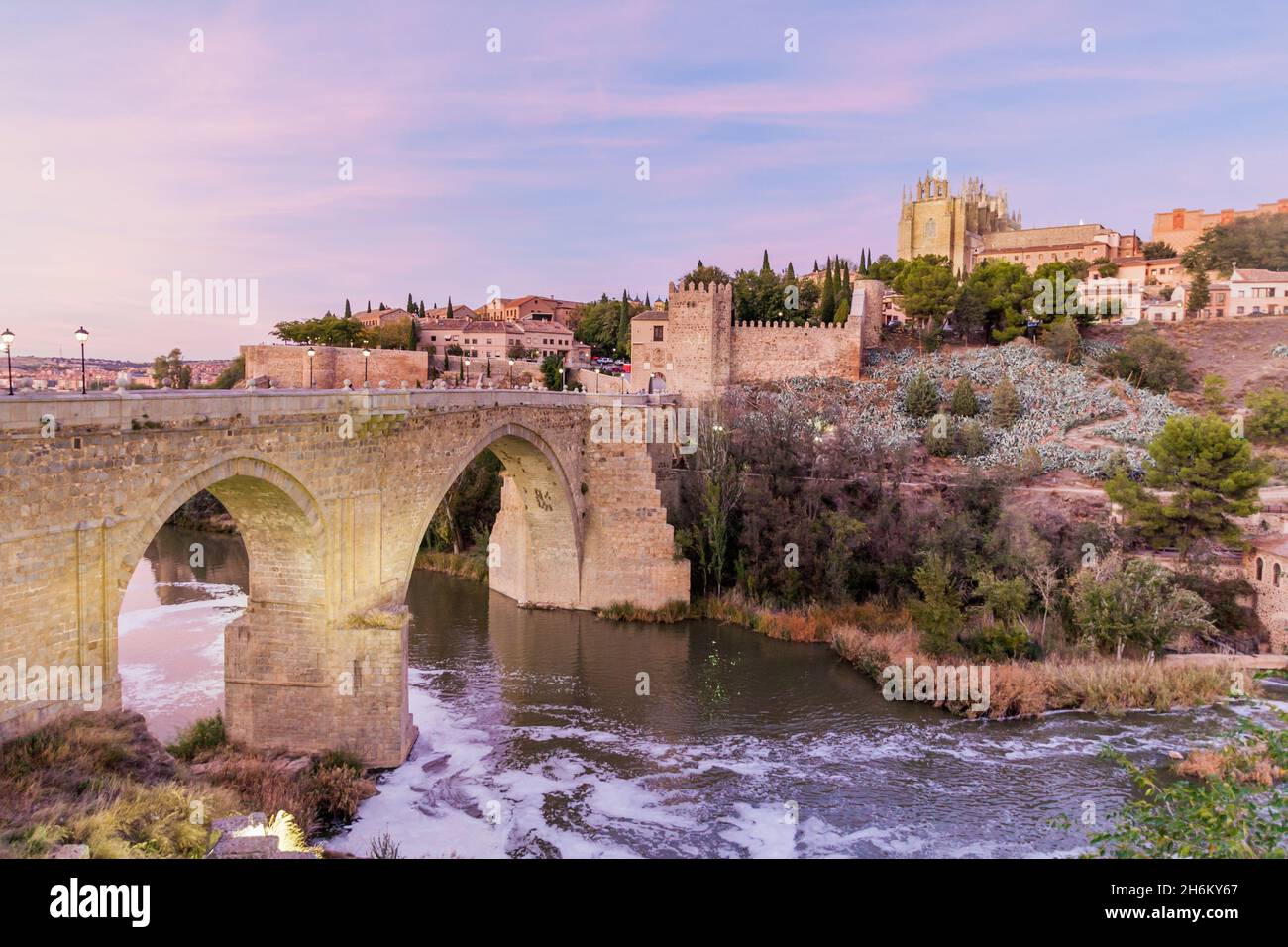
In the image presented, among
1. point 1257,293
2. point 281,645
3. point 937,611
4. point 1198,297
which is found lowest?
point 937,611

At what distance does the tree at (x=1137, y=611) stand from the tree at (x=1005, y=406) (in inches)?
414

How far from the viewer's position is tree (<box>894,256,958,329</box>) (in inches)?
1267

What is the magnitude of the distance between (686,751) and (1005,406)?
17794mm

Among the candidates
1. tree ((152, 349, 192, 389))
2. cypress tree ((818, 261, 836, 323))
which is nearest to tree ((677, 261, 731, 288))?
cypress tree ((818, 261, 836, 323))

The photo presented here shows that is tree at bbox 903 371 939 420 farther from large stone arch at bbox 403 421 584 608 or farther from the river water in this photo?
large stone arch at bbox 403 421 584 608

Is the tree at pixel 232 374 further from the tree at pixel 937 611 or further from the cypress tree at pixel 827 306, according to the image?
the tree at pixel 937 611

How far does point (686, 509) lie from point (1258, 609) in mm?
12046

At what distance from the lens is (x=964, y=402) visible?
27.2m

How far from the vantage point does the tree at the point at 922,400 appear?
2761 centimetres

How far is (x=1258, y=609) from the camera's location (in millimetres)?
17719

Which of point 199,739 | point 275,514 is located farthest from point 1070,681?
point 199,739

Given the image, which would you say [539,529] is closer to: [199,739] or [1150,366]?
[199,739]

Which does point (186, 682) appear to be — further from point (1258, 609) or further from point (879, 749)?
point (1258, 609)
